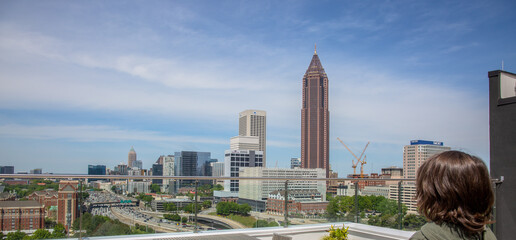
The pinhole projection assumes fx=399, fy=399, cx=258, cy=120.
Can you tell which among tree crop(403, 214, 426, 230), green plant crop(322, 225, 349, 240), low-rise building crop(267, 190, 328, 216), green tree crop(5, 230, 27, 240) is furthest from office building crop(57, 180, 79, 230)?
tree crop(403, 214, 426, 230)

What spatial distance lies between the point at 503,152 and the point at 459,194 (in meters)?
7.57

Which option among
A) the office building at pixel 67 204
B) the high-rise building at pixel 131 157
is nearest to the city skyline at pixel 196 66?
the high-rise building at pixel 131 157

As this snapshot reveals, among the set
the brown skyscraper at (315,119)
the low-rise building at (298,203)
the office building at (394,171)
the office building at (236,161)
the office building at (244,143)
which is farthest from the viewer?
the brown skyscraper at (315,119)

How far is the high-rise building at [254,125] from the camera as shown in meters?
167

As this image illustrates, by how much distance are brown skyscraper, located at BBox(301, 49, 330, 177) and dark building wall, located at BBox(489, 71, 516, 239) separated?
164585 millimetres

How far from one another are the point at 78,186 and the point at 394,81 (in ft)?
259

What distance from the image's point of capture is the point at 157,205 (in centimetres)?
520

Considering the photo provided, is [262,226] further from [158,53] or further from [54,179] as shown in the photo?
[158,53]

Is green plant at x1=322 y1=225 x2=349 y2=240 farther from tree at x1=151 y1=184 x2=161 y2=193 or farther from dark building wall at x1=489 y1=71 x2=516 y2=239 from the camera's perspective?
dark building wall at x1=489 y1=71 x2=516 y2=239

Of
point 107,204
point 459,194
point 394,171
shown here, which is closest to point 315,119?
point 394,171

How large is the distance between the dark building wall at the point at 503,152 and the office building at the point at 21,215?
6.90 meters

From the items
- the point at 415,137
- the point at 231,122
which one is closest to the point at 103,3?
the point at 415,137

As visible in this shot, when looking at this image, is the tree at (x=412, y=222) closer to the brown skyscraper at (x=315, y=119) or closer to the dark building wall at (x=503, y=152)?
the dark building wall at (x=503, y=152)

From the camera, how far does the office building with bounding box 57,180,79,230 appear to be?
458 centimetres
